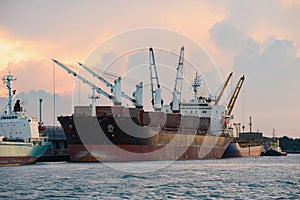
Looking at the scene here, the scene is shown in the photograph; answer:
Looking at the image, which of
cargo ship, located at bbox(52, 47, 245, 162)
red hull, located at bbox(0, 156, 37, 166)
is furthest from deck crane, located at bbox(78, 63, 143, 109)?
red hull, located at bbox(0, 156, 37, 166)

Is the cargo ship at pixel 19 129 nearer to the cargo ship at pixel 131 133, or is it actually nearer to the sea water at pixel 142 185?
the cargo ship at pixel 131 133

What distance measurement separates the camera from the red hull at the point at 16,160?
53.7 metres

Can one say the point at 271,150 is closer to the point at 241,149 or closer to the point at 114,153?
the point at 241,149

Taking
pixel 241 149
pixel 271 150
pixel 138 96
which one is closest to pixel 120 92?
pixel 138 96

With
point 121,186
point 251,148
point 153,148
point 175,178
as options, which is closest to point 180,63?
point 251,148

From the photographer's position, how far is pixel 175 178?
41.6 m

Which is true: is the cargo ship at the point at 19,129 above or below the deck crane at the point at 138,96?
below

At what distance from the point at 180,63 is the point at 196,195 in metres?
68.6

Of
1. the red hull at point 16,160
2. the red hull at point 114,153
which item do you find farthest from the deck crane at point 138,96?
the red hull at point 16,160

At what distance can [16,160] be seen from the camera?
55719mm

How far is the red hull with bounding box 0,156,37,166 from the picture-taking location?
5366 centimetres

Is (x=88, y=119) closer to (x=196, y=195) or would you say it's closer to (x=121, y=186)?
(x=121, y=186)

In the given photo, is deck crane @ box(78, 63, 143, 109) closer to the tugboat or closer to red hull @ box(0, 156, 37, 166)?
red hull @ box(0, 156, 37, 166)

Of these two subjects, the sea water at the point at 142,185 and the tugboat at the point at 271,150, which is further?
the tugboat at the point at 271,150
